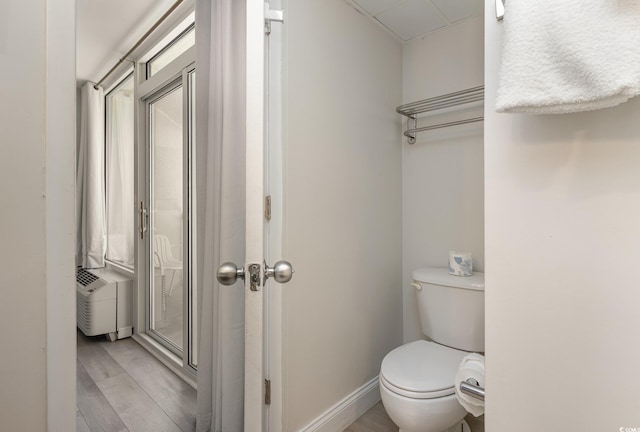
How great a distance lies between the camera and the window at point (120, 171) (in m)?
2.77

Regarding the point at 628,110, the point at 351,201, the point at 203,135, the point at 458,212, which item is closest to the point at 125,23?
the point at 203,135

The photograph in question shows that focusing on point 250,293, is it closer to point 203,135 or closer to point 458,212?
point 203,135

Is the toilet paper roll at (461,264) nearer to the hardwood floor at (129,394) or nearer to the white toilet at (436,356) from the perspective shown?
the white toilet at (436,356)

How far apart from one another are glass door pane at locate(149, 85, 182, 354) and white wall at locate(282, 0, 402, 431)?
106 cm

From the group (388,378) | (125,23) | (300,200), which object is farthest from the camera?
(125,23)

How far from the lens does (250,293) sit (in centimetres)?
80

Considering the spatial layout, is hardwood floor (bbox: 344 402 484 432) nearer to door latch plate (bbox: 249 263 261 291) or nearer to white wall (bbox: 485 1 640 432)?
white wall (bbox: 485 1 640 432)

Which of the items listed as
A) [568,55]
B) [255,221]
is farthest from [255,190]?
[568,55]

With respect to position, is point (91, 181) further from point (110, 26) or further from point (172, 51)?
point (172, 51)

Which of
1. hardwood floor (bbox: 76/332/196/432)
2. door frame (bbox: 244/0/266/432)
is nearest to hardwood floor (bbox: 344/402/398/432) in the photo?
hardwood floor (bbox: 76/332/196/432)

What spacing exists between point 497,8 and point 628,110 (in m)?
0.38

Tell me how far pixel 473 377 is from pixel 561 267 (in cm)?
46

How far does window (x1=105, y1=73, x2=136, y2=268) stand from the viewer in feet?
9.08

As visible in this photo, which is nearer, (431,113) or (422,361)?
(422,361)
